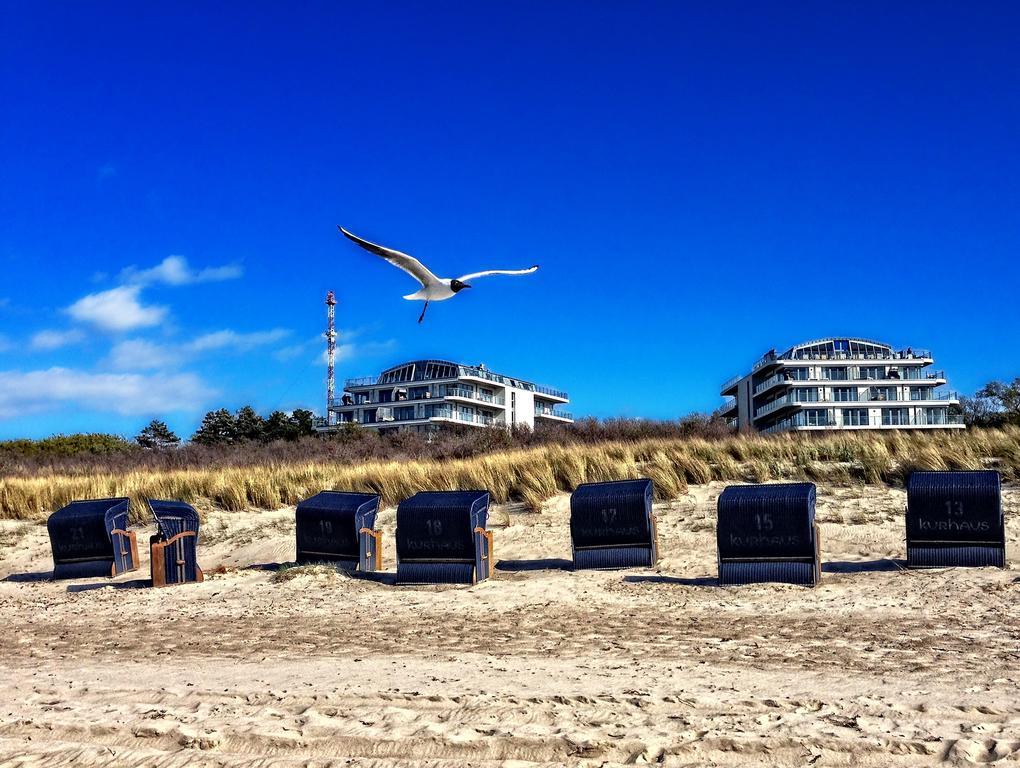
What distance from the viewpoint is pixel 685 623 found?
36.4 ft

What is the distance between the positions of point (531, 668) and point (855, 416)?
3221 inches

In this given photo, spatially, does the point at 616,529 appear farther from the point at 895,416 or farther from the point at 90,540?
the point at 895,416

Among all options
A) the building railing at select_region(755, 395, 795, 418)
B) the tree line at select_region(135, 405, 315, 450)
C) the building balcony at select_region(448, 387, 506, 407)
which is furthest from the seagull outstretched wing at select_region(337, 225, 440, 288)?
the building balcony at select_region(448, 387, 506, 407)

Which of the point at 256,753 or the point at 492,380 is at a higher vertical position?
the point at 492,380

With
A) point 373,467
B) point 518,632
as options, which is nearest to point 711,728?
point 518,632

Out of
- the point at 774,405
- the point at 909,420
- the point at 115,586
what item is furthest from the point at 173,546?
the point at 774,405

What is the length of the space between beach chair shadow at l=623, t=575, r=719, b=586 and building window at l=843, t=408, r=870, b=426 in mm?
74824

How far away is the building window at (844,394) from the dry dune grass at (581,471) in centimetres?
6660

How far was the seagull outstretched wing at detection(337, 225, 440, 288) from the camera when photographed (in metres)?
13.9

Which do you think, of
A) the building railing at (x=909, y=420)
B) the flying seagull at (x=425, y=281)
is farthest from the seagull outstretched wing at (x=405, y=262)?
the building railing at (x=909, y=420)

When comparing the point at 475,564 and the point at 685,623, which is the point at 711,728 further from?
the point at 475,564

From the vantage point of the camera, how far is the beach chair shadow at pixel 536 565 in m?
15.8

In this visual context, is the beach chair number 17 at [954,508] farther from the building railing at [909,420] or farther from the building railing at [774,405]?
the building railing at [774,405]

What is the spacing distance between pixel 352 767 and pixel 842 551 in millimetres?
11484
